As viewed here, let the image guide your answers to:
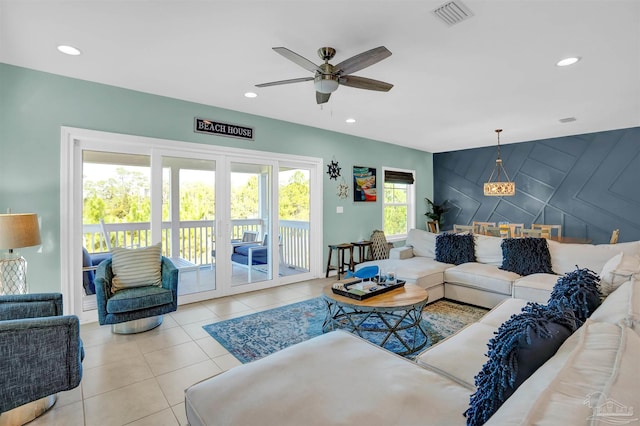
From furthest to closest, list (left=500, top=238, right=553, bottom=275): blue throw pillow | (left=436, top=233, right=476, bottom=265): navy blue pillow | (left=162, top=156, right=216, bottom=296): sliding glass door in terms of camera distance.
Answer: (left=436, top=233, right=476, bottom=265): navy blue pillow
(left=162, top=156, right=216, bottom=296): sliding glass door
(left=500, top=238, right=553, bottom=275): blue throw pillow

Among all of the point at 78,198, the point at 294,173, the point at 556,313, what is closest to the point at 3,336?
the point at 78,198

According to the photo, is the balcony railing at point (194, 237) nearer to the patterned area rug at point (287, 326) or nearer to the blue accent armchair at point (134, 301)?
the blue accent armchair at point (134, 301)

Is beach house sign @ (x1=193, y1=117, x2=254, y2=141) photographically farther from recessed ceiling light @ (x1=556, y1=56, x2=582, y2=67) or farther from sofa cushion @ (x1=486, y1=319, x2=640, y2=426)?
sofa cushion @ (x1=486, y1=319, x2=640, y2=426)

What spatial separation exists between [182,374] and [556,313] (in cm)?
249

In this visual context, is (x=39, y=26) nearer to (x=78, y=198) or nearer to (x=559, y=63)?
(x=78, y=198)

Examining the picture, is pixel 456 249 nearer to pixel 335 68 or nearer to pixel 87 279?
pixel 335 68

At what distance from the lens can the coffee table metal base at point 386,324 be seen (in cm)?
258

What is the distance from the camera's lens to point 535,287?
3.23 metres

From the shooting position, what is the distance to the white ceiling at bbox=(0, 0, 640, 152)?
216cm

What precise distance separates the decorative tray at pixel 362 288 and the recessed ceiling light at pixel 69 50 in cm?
316

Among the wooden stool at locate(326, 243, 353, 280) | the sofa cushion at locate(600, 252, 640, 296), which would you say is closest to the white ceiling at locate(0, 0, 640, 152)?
the sofa cushion at locate(600, 252, 640, 296)

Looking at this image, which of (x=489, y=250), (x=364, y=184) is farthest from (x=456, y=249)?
(x=364, y=184)

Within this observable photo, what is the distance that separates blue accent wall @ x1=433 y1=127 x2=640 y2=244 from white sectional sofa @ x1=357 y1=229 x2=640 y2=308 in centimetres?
297

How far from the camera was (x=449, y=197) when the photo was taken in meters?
7.82
